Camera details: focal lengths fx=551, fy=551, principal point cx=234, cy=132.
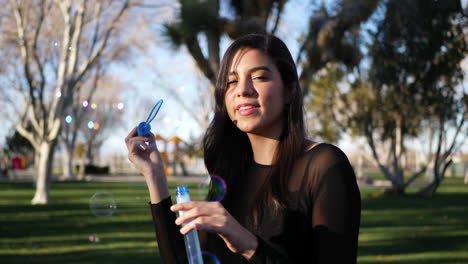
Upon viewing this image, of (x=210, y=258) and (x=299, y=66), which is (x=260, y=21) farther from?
(x=210, y=258)

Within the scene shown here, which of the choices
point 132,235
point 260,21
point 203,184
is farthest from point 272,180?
point 260,21

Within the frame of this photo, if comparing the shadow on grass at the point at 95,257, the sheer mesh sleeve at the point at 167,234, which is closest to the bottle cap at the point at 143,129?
the sheer mesh sleeve at the point at 167,234

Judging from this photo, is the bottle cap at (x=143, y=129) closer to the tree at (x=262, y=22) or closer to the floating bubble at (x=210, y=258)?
the floating bubble at (x=210, y=258)

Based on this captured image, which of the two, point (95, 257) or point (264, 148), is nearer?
point (264, 148)

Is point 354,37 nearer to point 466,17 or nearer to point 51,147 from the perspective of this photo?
point 466,17

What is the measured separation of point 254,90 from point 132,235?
7.96 meters

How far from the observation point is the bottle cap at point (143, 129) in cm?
177

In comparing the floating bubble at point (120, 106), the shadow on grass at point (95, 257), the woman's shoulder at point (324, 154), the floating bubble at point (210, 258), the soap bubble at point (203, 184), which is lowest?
the shadow on grass at point (95, 257)

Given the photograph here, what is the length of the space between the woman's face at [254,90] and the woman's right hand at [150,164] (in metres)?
0.30

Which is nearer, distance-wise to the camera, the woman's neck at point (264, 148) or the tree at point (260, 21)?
the woman's neck at point (264, 148)

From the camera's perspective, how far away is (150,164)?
1.84m

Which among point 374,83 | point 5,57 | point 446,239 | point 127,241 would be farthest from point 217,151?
point 5,57

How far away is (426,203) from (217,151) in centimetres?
1558

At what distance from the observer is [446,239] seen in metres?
9.13
